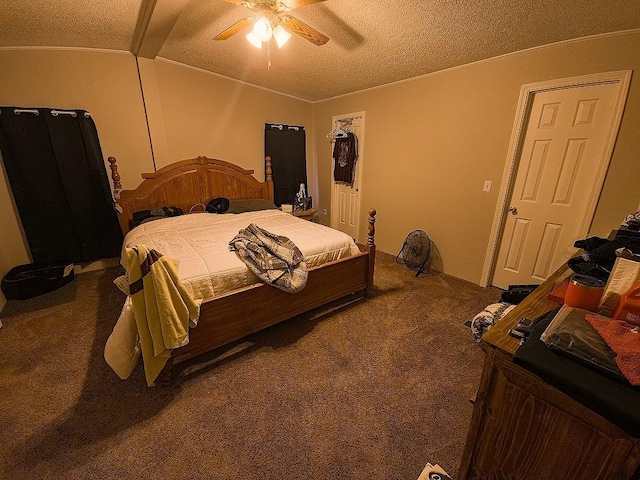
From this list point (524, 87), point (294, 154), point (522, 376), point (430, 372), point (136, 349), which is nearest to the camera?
point (522, 376)

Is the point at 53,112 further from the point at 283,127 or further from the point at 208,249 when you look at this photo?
the point at 283,127

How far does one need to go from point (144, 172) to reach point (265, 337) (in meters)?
2.66

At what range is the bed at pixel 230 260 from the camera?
6.02 feet

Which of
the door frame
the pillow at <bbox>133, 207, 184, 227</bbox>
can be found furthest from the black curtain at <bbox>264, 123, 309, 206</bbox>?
the door frame

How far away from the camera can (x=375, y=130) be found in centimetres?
381

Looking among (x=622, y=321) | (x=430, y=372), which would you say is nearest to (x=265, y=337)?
(x=430, y=372)

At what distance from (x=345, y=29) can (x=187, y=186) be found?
99.9 inches

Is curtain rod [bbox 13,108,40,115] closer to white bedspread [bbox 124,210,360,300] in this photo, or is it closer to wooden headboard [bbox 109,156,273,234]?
wooden headboard [bbox 109,156,273,234]

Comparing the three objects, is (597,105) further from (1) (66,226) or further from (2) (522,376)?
(1) (66,226)

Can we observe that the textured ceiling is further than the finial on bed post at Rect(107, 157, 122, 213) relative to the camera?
No

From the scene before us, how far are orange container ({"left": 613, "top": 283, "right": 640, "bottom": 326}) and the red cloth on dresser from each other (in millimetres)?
29

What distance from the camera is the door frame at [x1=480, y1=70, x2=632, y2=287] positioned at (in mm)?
2055

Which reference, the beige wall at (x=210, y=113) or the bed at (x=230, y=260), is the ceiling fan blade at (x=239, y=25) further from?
the beige wall at (x=210, y=113)

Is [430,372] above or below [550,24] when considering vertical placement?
below
